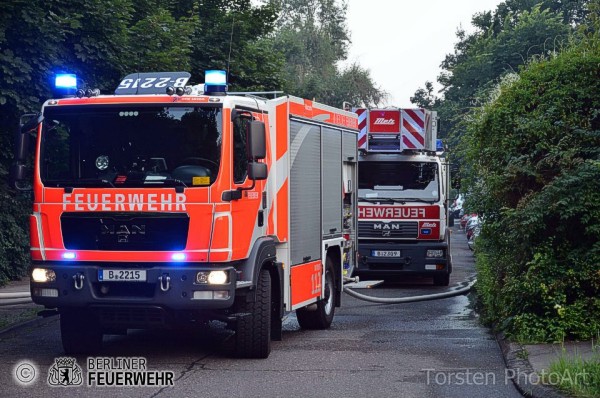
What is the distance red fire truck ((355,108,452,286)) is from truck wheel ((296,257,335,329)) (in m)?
6.14

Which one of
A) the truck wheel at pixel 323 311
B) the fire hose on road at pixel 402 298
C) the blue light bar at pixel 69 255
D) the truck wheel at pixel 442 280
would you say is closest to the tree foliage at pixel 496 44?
the truck wheel at pixel 442 280

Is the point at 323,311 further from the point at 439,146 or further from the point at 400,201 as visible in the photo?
the point at 439,146

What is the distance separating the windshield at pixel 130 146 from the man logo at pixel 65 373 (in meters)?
1.84

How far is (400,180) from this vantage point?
20.5 metres

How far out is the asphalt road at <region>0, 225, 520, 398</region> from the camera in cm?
935

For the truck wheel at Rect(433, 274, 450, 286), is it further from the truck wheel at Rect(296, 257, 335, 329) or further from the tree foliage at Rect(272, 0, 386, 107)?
the tree foliage at Rect(272, 0, 386, 107)

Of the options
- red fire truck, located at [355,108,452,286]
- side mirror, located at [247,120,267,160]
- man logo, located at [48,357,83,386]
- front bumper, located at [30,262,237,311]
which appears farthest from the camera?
red fire truck, located at [355,108,452,286]

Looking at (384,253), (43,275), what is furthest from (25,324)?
(384,253)

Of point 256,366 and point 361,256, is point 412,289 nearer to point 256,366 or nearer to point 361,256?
point 361,256

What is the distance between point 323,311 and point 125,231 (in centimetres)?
404

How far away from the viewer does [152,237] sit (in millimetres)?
10617

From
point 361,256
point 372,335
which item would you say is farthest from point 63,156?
point 361,256

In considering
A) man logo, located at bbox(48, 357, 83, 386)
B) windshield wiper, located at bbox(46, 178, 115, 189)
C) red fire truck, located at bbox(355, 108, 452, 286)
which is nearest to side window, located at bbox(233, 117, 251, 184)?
windshield wiper, located at bbox(46, 178, 115, 189)

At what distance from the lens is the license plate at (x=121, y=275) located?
10492 millimetres
